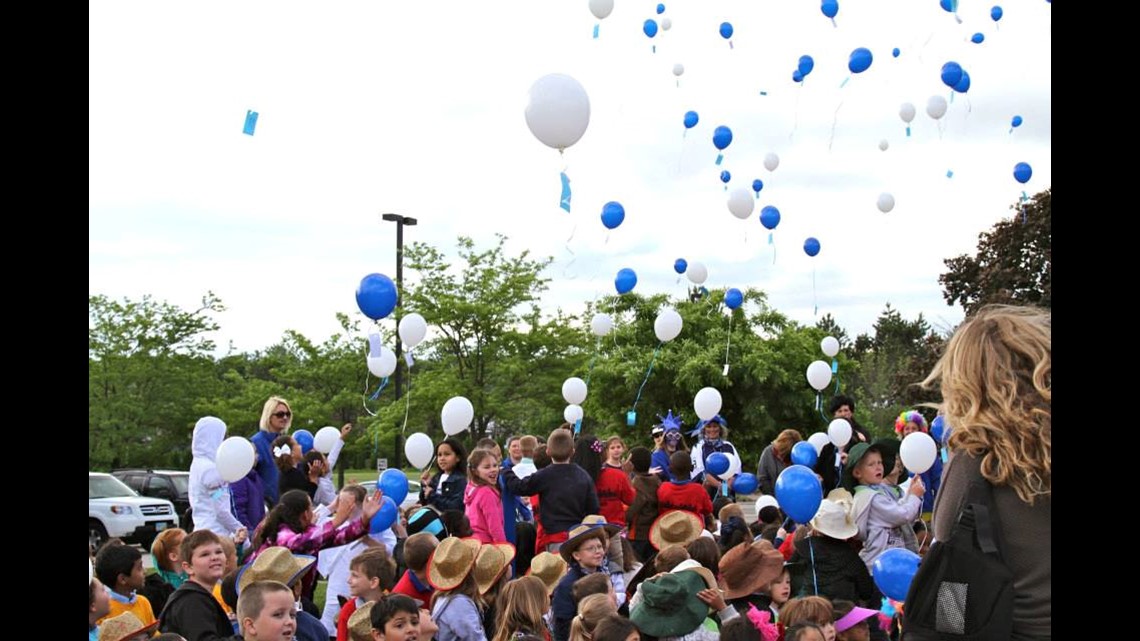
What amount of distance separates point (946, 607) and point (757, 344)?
2345 cm

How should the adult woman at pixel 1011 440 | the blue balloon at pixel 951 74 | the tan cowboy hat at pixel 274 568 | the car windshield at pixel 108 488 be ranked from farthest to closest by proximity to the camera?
the car windshield at pixel 108 488, the blue balloon at pixel 951 74, the tan cowboy hat at pixel 274 568, the adult woman at pixel 1011 440

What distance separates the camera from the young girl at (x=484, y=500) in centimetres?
689

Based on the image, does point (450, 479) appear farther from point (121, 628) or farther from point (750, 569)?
point (121, 628)

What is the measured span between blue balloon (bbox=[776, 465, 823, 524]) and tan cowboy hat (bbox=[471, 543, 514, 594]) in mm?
1569

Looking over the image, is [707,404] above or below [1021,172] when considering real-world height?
below

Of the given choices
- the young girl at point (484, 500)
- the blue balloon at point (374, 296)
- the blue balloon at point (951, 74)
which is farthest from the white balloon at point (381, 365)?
the blue balloon at point (951, 74)

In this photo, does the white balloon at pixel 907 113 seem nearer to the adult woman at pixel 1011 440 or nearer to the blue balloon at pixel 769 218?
the blue balloon at pixel 769 218

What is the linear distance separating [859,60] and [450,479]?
5.36 meters

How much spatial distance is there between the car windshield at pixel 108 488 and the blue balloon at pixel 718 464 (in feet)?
35.2

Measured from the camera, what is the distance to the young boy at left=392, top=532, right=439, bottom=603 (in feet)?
17.8

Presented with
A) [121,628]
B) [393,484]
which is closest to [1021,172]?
[393,484]

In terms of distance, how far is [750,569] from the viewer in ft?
16.7
